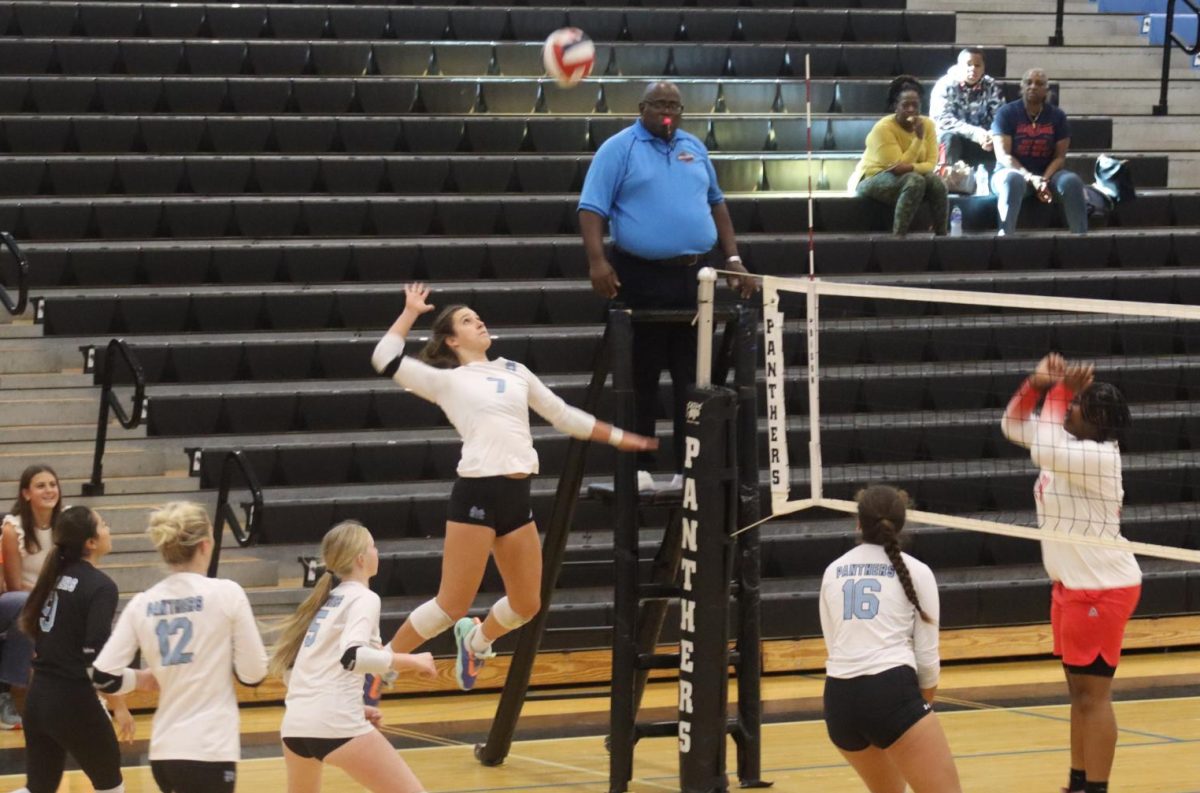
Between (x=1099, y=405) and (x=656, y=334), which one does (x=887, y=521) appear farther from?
(x=656, y=334)

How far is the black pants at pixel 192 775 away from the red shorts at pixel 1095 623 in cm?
314

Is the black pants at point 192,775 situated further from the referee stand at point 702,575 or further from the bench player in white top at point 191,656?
the referee stand at point 702,575

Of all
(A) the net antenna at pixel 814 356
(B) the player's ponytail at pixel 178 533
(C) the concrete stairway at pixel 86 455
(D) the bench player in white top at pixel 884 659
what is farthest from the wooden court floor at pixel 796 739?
(B) the player's ponytail at pixel 178 533

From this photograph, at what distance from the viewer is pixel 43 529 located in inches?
327

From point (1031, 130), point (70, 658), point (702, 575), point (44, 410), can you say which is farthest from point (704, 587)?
point (1031, 130)

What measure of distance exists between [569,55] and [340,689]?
3.71 metres

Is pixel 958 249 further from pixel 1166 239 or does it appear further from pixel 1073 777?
pixel 1073 777

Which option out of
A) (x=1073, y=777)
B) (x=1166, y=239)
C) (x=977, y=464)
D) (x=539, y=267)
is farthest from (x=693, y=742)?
(x=1166, y=239)

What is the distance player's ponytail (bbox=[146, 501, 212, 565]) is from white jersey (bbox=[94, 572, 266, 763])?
8 centimetres

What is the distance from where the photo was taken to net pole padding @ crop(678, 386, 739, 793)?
6.34 metres

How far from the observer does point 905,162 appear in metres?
11.7

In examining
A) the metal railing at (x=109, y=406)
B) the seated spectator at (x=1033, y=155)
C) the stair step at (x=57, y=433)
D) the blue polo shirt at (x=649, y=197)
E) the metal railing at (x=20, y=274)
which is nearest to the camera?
the blue polo shirt at (x=649, y=197)

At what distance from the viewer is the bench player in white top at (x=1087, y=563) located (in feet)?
20.7

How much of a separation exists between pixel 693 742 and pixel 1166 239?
287 inches
